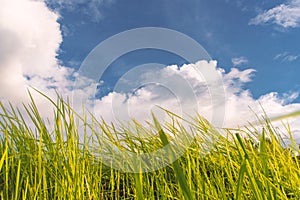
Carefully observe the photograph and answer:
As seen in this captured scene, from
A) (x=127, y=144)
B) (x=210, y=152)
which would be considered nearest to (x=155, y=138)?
(x=127, y=144)

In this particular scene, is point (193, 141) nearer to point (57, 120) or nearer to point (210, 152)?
point (210, 152)

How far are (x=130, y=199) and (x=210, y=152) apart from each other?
59cm

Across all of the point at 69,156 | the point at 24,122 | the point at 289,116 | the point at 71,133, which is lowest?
the point at 289,116

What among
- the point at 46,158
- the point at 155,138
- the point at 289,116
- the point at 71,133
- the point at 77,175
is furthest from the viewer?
the point at 155,138

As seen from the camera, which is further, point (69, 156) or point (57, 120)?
point (57, 120)

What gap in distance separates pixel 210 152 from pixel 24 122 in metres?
1.14

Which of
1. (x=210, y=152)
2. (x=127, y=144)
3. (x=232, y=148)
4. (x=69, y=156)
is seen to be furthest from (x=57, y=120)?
(x=232, y=148)

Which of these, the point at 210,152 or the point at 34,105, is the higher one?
the point at 34,105

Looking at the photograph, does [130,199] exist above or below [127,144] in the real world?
below

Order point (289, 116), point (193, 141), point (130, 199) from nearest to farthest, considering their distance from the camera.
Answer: point (289, 116) < point (130, 199) < point (193, 141)

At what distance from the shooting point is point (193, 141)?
6.81ft

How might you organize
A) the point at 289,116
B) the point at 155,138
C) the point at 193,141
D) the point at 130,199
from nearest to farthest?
the point at 289,116, the point at 130,199, the point at 193,141, the point at 155,138

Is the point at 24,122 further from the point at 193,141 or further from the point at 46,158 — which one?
the point at 193,141

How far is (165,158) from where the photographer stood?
6.75 feet
